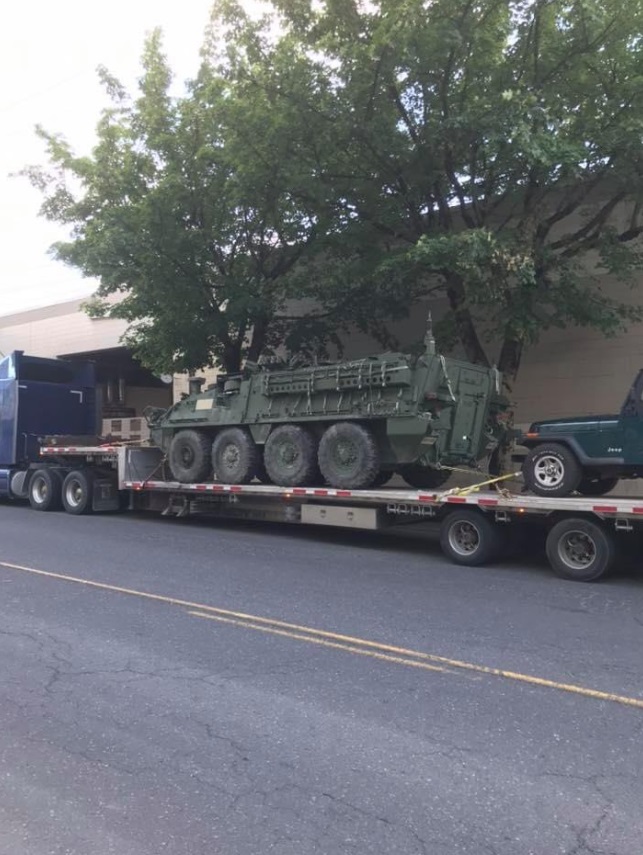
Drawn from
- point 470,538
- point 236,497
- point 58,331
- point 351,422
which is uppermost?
point 58,331

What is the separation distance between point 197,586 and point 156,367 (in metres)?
11.7

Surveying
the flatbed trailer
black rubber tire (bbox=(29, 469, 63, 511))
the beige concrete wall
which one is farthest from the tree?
the beige concrete wall

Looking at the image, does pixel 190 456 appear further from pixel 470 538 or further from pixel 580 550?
pixel 580 550

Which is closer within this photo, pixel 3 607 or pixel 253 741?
pixel 253 741

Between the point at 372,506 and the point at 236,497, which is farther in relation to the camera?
the point at 236,497

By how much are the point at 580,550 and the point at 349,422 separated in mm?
3999

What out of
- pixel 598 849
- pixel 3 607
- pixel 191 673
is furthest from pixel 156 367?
pixel 598 849

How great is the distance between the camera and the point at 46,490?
16.9 metres

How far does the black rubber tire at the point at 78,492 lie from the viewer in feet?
52.3

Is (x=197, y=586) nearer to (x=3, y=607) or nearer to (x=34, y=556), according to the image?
(x=3, y=607)

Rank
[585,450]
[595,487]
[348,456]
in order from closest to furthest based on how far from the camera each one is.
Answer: [585,450]
[595,487]
[348,456]

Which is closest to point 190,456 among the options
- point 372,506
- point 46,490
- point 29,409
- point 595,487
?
point 372,506

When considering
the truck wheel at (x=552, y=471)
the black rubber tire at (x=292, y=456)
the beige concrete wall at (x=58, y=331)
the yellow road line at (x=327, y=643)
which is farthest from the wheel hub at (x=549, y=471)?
the beige concrete wall at (x=58, y=331)

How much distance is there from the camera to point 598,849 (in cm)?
315
